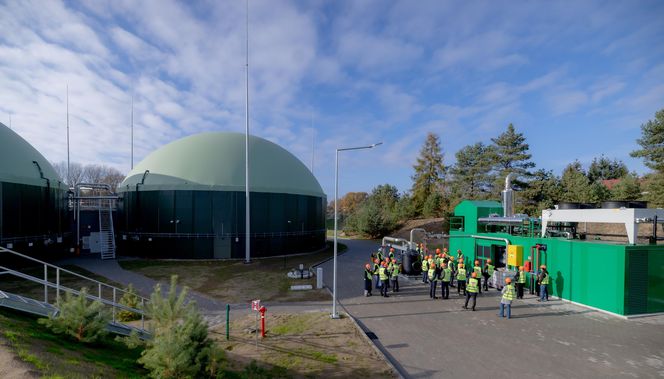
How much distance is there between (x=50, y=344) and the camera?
7805mm

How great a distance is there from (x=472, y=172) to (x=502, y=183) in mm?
7713

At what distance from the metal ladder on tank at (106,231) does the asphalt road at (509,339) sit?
79.3ft

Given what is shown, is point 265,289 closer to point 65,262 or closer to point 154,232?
point 154,232

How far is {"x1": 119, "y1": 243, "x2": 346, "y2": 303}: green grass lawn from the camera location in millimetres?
→ 18141

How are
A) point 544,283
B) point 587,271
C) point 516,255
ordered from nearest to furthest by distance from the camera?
point 587,271 → point 544,283 → point 516,255

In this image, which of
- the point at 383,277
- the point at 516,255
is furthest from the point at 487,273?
the point at 383,277

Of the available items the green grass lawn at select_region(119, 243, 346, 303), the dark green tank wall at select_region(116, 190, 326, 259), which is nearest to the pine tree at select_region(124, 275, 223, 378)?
the green grass lawn at select_region(119, 243, 346, 303)

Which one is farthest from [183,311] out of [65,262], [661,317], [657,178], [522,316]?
[657,178]

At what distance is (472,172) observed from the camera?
5259 cm

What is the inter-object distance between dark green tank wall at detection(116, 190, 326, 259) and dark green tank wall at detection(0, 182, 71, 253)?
5.13 meters

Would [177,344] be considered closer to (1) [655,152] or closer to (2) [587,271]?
(2) [587,271]

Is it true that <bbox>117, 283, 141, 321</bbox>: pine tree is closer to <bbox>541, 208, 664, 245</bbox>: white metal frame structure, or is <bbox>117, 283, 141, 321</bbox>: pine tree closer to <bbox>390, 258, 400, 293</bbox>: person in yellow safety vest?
<bbox>390, 258, 400, 293</bbox>: person in yellow safety vest

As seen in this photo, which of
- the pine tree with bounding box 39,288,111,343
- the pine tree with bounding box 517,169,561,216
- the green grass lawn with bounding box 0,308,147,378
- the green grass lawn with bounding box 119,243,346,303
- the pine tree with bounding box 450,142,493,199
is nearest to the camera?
the green grass lawn with bounding box 0,308,147,378

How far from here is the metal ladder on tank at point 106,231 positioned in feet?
99.9
